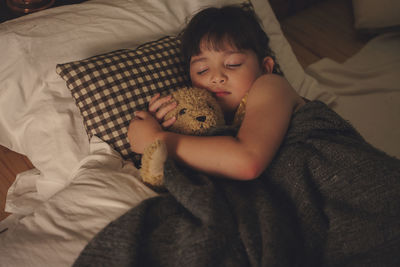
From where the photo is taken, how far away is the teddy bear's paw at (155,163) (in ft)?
2.36

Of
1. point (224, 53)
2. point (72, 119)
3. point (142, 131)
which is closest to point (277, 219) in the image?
point (142, 131)

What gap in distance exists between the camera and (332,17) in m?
2.31

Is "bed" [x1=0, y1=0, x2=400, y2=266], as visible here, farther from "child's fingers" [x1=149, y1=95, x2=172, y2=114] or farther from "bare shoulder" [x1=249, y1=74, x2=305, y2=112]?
"bare shoulder" [x1=249, y1=74, x2=305, y2=112]

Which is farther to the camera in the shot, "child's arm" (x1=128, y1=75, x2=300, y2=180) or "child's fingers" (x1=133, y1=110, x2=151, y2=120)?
"child's fingers" (x1=133, y1=110, x2=151, y2=120)

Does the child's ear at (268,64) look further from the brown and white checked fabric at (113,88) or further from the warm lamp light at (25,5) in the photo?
the warm lamp light at (25,5)

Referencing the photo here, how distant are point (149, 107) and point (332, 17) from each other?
1.98 metres

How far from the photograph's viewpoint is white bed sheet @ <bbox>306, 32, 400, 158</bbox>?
138 cm

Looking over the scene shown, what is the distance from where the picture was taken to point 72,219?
0.73 meters

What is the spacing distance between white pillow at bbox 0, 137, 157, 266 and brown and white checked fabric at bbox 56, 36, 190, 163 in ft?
0.48

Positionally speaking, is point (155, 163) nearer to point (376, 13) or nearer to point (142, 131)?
point (142, 131)

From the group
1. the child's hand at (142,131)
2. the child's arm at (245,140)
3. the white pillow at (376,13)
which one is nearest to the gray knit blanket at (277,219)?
the child's arm at (245,140)

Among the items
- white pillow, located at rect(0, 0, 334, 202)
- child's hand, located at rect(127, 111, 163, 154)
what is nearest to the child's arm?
child's hand, located at rect(127, 111, 163, 154)

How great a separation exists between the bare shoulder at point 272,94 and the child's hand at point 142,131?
0.29 m

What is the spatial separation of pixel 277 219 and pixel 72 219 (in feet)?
1.59
